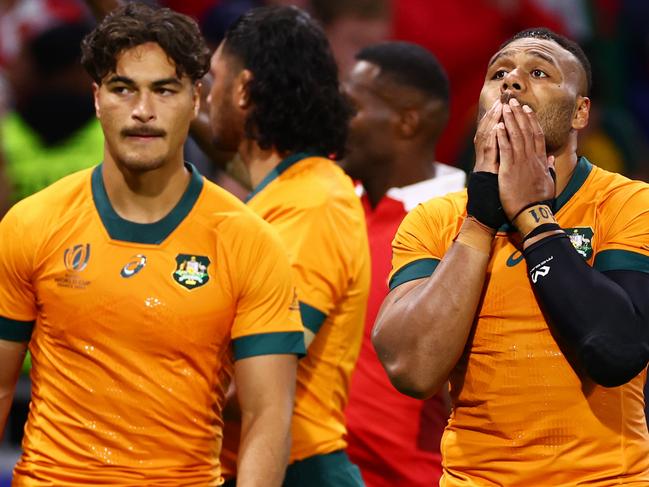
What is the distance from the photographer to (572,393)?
3.48 m

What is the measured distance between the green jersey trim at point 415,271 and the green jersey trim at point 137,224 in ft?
2.49

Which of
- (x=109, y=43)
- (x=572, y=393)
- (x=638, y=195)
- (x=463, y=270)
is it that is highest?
(x=109, y=43)

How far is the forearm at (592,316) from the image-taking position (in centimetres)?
332

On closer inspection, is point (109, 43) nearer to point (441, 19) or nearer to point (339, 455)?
point (339, 455)

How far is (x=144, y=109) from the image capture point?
13.3 ft

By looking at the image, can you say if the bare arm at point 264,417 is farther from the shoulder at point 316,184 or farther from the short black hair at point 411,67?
the short black hair at point 411,67

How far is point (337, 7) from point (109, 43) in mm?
4823

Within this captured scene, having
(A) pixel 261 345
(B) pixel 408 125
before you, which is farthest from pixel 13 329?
(B) pixel 408 125

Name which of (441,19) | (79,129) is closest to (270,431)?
(79,129)

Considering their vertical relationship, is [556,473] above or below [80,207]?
below

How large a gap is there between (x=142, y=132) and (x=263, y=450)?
0.96 meters

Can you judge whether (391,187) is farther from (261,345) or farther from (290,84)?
(261,345)

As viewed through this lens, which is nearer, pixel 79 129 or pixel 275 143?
pixel 275 143

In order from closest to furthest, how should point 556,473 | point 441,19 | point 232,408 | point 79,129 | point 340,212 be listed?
point 556,473, point 232,408, point 340,212, point 79,129, point 441,19
